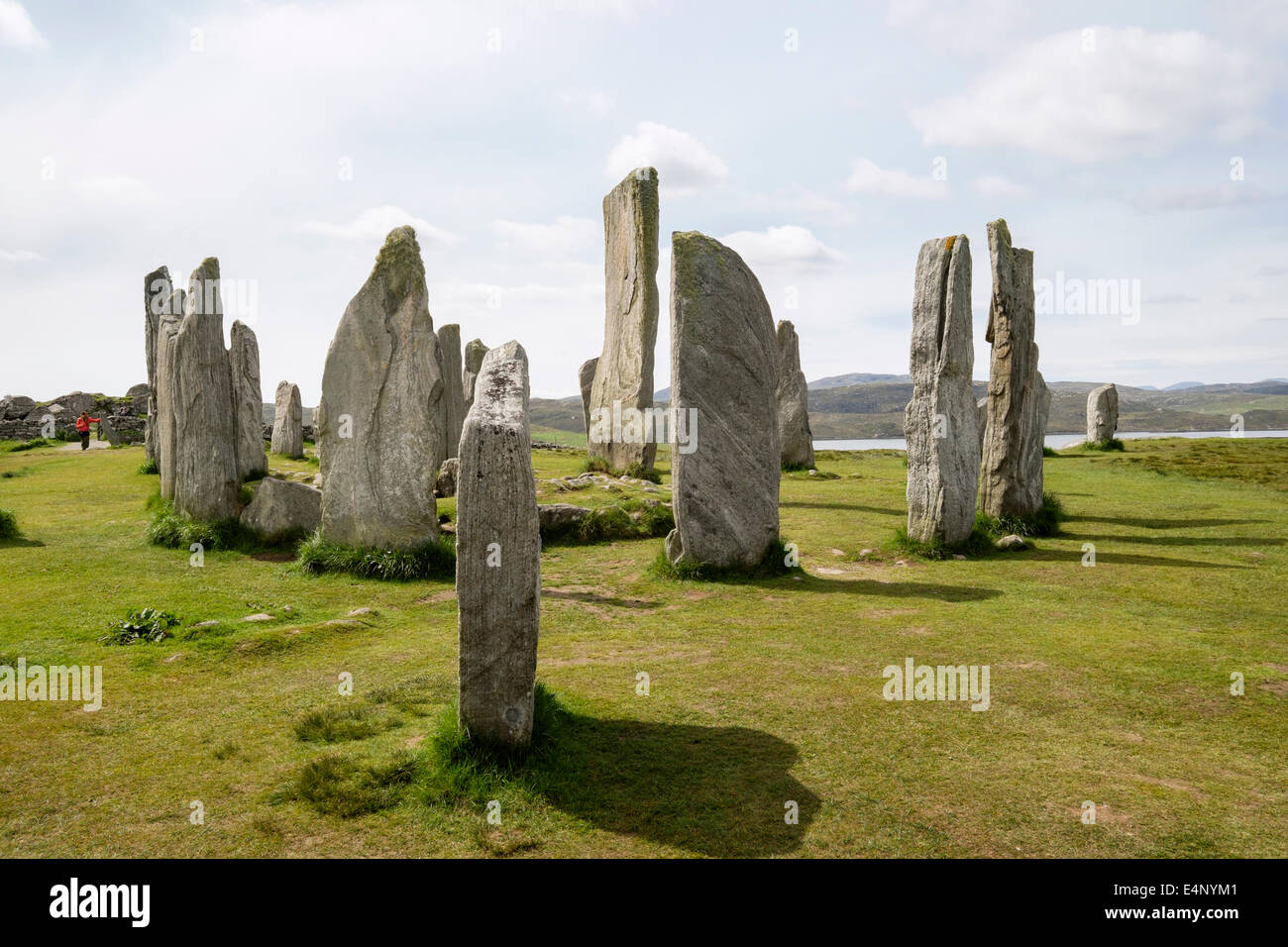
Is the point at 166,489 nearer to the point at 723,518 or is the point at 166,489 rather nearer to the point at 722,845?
the point at 723,518

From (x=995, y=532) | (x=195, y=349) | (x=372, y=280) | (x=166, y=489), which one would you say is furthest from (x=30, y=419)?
(x=995, y=532)

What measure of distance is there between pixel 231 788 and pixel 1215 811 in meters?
5.84

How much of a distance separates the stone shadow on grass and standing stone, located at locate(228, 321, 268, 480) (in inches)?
579

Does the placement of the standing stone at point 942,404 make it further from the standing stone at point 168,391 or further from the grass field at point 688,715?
the standing stone at point 168,391

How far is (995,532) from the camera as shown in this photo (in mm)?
13234

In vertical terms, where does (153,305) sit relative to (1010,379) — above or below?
above

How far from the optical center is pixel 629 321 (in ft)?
60.7

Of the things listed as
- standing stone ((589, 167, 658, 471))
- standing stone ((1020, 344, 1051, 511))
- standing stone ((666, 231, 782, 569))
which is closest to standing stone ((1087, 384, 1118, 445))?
standing stone ((1020, 344, 1051, 511))

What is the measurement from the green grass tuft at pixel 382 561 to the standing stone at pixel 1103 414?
25.5m

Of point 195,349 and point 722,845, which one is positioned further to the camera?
point 195,349

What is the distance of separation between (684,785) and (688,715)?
1.15 metres

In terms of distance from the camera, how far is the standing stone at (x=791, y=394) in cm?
2205

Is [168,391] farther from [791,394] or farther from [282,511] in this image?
[791,394]

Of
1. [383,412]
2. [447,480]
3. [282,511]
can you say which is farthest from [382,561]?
[447,480]
